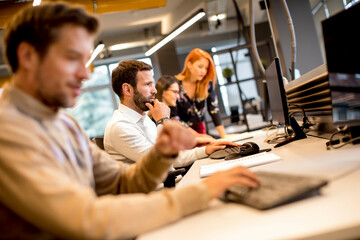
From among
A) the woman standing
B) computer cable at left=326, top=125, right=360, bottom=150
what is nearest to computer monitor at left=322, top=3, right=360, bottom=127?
computer cable at left=326, top=125, right=360, bottom=150

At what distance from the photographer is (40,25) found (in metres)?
0.86

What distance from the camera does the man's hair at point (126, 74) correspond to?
7.61ft

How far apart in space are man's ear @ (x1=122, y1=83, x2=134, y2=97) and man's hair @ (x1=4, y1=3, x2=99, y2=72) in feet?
4.49

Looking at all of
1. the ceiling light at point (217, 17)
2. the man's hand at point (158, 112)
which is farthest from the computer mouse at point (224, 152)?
the ceiling light at point (217, 17)

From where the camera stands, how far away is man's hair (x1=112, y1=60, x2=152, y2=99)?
2320 millimetres

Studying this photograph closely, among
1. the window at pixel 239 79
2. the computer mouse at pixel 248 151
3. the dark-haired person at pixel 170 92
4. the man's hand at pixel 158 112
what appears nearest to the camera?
the computer mouse at pixel 248 151

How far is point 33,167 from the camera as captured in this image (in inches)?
28.2

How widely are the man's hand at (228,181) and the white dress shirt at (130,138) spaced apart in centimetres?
113

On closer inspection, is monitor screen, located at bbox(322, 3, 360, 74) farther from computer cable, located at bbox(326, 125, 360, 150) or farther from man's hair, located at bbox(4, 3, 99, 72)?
man's hair, located at bbox(4, 3, 99, 72)

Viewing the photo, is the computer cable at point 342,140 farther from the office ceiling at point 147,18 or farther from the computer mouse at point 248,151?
the office ceiling at point 147,18

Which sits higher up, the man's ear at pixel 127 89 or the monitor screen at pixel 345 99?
the man's ear at pixel 127 89

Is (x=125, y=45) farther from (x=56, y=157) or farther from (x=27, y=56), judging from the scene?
(x=56, y=157)

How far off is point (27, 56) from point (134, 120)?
4.39 feet

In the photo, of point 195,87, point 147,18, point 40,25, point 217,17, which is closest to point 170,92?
point 195,87
